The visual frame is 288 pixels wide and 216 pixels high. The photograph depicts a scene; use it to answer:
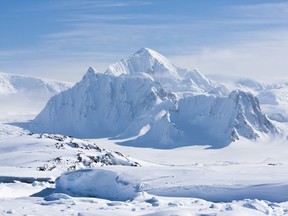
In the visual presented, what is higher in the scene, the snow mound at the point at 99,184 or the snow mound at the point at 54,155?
the snow mound at the point at 99,184

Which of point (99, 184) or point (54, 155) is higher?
point (99, 184)

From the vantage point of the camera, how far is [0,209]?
44.2 metres

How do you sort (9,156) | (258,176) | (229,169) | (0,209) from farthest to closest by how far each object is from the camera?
(9,156) < (229,169) < (258,176) < (0,209)

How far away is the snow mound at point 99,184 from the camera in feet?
174

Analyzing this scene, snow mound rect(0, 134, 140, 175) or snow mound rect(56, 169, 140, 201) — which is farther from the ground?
snow mound rect(56, 169, 140, 201)

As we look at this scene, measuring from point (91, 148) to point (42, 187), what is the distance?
85.0 m

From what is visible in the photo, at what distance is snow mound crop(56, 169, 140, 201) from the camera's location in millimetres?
53000

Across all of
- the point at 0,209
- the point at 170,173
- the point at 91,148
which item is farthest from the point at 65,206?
the point at 91,148

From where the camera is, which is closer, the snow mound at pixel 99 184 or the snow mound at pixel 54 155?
the snow mound at pixel 99 184

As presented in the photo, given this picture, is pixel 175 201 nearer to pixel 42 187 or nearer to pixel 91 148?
pixel 42 187

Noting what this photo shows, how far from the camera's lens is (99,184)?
5603 cm

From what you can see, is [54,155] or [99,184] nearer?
[99,184]

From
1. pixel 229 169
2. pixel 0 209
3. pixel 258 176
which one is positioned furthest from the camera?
pixel 229 169

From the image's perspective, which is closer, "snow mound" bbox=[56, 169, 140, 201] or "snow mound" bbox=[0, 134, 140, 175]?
"snow mound" bbox=[56, 169, 140, 201]
